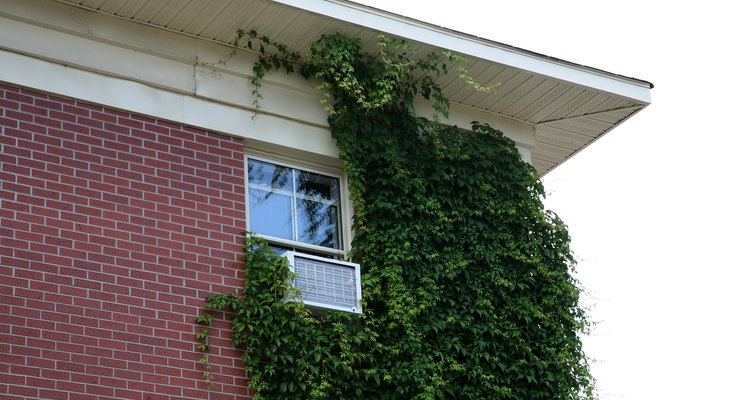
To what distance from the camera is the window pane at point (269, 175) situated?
12.2 meters

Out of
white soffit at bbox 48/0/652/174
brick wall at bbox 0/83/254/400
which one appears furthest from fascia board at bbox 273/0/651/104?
brick wall at bbox 0/83/254/400

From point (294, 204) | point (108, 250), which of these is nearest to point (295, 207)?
point (294, 204)

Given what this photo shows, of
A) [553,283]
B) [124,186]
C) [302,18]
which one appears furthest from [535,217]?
[124,186]

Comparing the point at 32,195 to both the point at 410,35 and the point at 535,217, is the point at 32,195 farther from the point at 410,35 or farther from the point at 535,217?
the point at 535,217

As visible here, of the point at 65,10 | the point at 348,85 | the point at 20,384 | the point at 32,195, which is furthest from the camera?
the point at 348,85

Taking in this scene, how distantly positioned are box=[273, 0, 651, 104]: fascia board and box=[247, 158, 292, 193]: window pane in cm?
155

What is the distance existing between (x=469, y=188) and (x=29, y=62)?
442 centimetres

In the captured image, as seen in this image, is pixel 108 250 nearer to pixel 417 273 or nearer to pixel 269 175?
pixel 269 175

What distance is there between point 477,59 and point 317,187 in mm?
2038

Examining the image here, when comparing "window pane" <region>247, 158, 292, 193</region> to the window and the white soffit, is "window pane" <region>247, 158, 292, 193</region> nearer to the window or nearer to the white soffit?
the window

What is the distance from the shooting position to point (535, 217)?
Answer: 1309cm

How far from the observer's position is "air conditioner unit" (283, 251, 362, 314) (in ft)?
37.6

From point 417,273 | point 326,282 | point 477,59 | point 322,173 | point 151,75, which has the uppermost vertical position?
point 477,59

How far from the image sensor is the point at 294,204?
12242mm
